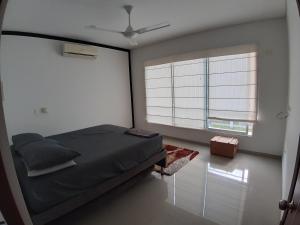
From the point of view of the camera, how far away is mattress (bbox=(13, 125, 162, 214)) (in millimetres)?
1537

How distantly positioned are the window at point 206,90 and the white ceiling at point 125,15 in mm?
648

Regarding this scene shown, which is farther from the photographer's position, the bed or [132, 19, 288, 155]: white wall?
[132, 19, 288, 155]: white wall

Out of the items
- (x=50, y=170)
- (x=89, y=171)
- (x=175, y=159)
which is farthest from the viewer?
(x=175, y=159)

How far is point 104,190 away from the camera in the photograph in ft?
6.62

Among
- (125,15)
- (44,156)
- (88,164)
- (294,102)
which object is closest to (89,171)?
(88,164)

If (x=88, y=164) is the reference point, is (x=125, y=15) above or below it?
above

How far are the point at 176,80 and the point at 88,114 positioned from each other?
2368 millimetres

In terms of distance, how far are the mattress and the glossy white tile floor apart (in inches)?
12.5

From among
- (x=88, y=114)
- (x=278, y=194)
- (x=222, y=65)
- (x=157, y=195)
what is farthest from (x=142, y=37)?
(x=278, y=194)

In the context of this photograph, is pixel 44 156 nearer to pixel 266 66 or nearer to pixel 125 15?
pixel 125 15

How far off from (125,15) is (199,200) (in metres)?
2.92

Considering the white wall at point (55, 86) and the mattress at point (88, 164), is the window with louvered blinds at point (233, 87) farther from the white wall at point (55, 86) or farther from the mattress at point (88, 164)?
the white wall at point (55, 86)

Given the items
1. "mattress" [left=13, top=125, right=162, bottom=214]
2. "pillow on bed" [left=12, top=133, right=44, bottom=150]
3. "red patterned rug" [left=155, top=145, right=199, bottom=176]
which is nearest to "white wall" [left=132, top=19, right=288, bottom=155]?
"red patterned rug" [left=155, top=145, right=199, bottom=176]

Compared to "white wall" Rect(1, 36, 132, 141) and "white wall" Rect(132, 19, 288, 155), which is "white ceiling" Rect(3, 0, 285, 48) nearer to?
"white wall" Rect(132, 19, 288, 155)
